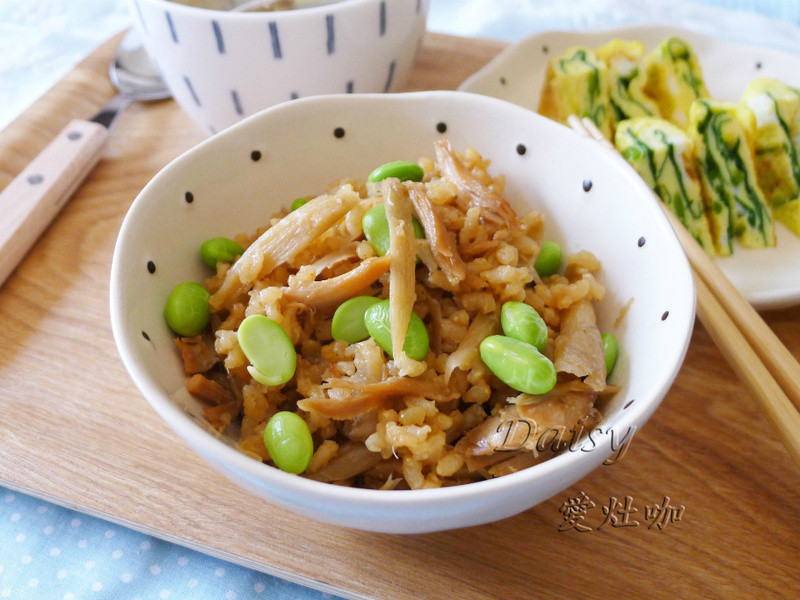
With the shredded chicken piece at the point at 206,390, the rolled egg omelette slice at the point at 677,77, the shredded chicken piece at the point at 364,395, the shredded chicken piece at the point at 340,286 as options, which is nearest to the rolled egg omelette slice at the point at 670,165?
the rolled egg omelette slice at the point at 677,77

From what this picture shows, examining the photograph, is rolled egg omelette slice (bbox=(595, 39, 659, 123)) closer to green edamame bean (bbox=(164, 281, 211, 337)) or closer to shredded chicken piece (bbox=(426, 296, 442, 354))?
shredded chicken piece (bbox=(426, 296, 442, 354))

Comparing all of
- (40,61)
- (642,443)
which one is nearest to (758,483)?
(642,443)

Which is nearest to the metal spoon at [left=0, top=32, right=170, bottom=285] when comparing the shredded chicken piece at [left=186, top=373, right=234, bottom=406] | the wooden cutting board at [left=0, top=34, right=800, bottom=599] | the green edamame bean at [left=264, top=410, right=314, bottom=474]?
the wooden cutting board at [left=0, top=34, right=800, bottom=599]

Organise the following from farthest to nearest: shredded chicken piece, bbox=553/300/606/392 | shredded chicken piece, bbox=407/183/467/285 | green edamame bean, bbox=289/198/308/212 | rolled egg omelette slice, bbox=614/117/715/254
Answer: rolled egg omelette slice, bbox=614/117/715/254 < green edamame bean, bbox=289/198/308/212 < shredded chicken piece, bbox=407/183/467/285 < shredded chicken piece, bbox=553/300/606/392

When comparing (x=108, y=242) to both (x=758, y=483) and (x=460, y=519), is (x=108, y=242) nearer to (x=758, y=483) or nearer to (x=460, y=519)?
(x=460, y=519)

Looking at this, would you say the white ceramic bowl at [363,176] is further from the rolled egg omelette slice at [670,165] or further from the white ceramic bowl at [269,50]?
the rolled egg omelette slice at [670,165]

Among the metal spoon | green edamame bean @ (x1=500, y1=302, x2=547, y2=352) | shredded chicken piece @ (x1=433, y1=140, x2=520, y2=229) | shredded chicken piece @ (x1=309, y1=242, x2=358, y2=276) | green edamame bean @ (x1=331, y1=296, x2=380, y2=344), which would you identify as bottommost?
the metal spoon

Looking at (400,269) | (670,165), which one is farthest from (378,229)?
(670,165)

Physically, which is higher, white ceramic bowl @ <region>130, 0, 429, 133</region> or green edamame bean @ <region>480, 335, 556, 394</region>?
white ceramic bowl @ <region>130, 0, 429, 133</region>
